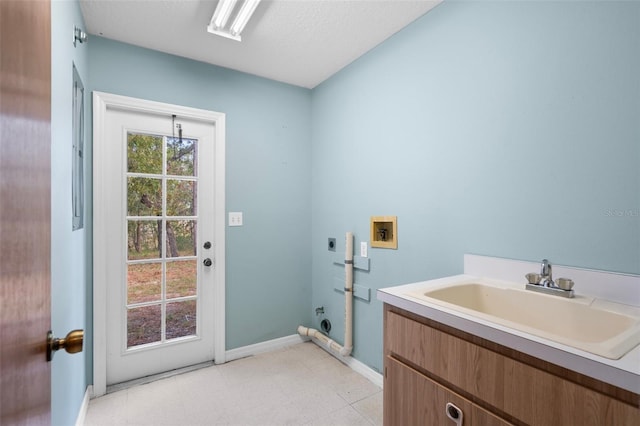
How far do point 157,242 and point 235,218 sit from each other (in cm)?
62

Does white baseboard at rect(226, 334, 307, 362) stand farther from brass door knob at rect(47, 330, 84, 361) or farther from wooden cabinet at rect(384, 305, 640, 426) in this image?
brass door knob at rect(47, 330, 84, 361)

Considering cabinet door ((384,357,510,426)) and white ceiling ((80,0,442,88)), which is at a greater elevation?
white ceiling ((80,0,442,88))

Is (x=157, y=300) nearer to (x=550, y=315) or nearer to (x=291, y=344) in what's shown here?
(x=291, y=344)

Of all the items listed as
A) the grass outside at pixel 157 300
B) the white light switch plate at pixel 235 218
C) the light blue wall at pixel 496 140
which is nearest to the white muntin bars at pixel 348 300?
the light blue wall at pixel 496 140

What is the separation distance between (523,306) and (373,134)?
1.48 m

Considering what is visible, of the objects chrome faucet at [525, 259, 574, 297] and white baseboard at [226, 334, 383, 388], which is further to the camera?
white baseboard at [226, 334, 383, 388]

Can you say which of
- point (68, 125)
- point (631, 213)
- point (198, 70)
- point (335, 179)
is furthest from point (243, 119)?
point (631, 213)

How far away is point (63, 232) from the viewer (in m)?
1.44

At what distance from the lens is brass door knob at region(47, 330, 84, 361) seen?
721 mm

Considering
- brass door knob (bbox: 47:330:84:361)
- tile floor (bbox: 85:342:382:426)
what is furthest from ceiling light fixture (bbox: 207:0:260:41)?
tile floor (bbox: 85:342:382:426)

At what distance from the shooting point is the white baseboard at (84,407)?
1796 mm

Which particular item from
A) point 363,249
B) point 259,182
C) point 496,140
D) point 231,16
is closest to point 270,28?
point 231,16

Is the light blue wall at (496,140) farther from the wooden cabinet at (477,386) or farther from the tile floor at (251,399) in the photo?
the wooden cabinet at (477,386)

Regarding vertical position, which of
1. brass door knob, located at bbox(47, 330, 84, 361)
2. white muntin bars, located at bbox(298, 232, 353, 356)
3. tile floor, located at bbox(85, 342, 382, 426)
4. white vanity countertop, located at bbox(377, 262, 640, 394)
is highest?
brass door knob, located at bbox(47, 330, 84, 361)
